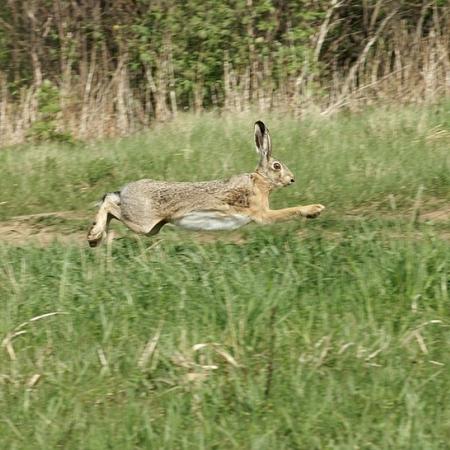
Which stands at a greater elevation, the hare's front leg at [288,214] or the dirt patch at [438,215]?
the hare's front leg at [288,214]

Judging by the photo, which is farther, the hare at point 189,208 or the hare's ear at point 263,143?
the hare's ear at point 263,143

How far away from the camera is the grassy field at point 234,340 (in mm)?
4414

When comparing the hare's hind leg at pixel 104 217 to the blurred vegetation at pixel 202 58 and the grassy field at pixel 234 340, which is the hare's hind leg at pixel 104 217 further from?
the blurred vegetation at pixel 202 58

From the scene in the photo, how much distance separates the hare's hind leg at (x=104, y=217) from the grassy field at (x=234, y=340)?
10.1 inches

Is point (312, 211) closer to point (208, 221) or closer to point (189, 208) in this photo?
point (208, 221)

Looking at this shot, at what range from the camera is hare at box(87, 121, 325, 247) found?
25.8 feet

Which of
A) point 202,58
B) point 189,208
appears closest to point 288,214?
point 189,208

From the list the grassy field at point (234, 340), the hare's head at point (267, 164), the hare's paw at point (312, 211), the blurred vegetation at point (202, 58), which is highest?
the grassy field at point (234, 340)

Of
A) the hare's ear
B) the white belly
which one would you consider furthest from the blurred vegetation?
the white belly

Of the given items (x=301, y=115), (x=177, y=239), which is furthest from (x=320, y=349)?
(x=301, y=115)

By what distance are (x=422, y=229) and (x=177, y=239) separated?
1.76 metres

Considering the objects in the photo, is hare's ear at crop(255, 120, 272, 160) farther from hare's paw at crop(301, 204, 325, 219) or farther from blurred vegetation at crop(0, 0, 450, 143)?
blurred vegetation at crop(0, 0, 450, 143)

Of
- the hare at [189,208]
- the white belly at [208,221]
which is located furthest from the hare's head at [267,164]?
the white belly at [208,221]

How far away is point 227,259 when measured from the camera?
6.29 metres
